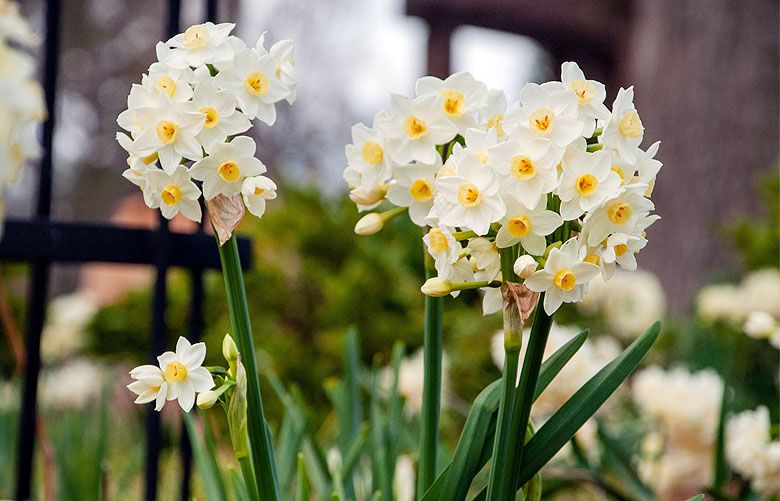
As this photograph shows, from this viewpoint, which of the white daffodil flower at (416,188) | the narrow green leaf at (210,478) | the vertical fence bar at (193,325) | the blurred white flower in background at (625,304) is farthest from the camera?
the blurred white flower in background at (625,304)

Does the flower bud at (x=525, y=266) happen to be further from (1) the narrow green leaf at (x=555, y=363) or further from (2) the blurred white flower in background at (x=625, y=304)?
(2) the blurred white flower in background at (x=625, y=304)

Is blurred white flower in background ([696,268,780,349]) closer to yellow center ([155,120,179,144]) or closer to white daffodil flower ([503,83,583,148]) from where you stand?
white daffodil flower ([503,83,583,148])

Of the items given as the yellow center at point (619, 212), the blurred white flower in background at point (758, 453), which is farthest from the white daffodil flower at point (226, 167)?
the blurred white flower in background at point (758, 453)

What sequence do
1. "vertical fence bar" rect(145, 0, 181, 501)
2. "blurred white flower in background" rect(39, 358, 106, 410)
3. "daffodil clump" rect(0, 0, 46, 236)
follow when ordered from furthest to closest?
"blurred white flower in background" rect(39, 358, 106, 410) → "vertical fence bar" rect(145, 0, 181, 501) → "daffodil clump" rect(0, 0, 46, 236)

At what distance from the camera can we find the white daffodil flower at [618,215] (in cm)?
46

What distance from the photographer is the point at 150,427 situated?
2.85 ft

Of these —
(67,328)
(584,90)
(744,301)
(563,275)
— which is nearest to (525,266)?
(563,275)

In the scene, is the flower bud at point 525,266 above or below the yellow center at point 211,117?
below

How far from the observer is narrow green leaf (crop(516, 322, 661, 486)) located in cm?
52

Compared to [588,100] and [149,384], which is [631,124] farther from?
[149,384]

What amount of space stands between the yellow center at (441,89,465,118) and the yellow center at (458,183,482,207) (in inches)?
3.9

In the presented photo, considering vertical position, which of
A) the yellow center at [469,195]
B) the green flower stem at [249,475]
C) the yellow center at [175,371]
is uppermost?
the yellow center at [469,195]

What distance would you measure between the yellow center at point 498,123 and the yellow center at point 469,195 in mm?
59

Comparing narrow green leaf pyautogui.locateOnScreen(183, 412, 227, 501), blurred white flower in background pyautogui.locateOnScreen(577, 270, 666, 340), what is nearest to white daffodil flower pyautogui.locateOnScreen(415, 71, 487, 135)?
narrow green leaf pyautogui.locateOnScreen(183, 412, 227, 501)
